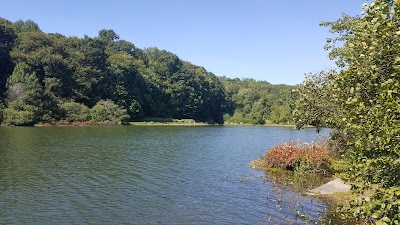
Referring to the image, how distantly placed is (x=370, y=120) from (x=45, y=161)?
3127cm

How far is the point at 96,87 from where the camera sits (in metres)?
115

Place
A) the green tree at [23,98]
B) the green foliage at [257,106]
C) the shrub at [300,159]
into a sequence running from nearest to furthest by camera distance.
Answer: the shrub at [300,159] → the green tree at [23,98] → the green foliage at [257,106]

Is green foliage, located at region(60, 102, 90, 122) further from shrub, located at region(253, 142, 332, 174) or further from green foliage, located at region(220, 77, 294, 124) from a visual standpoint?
shrub, located at region(253, 142, 332, 174)

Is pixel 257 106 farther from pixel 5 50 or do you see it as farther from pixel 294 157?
pixel 294 157

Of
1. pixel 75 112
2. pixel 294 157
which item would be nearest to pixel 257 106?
pixel 75 112

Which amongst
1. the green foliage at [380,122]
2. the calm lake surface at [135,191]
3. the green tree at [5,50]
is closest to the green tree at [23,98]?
the green tree at [5,50]

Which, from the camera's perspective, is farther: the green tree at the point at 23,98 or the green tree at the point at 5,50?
the green tree at the point at 5,50

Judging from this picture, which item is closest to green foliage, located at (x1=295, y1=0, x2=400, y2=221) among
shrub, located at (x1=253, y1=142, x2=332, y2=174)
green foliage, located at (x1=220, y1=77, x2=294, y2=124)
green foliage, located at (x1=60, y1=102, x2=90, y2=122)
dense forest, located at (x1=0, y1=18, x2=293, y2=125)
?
shrub, located at (x1=253, y1=142, x2=332, y2=174)

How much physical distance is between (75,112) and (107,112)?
29.9 feet

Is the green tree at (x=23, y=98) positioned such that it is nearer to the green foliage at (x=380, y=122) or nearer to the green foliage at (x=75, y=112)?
the green foliage at (x=75, y=112)

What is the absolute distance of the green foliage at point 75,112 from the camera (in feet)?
316

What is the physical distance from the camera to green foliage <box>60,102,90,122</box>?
96.2m

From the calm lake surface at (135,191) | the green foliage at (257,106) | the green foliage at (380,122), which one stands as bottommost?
the calm lake surface at (135,191)

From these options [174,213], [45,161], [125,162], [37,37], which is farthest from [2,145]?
[37,37]
